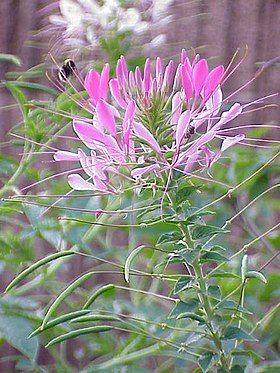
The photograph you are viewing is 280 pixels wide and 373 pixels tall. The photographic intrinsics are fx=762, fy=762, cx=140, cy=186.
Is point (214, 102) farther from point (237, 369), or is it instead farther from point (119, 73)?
point (237, 369)

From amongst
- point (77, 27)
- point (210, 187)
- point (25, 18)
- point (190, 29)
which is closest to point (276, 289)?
point (210, 187)

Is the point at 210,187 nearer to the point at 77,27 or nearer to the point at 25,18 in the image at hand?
the point at 77,27

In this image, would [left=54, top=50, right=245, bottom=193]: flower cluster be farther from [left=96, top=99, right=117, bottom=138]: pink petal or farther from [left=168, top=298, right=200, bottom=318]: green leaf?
[left=168, top=298, right=200, bottom=318]: green leaf

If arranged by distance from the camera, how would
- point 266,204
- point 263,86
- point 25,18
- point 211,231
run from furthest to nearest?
point 25,18 < point 263,86 < point 266,204 < point 211,231

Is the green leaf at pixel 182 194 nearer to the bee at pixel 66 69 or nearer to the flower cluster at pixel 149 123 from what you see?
the flower cluster at pixel 149 123

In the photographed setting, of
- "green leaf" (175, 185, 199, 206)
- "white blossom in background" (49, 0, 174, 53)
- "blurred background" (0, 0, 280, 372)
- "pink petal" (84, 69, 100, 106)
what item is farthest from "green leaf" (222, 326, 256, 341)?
"white blossom in background" (49, 0, 174, 53)
